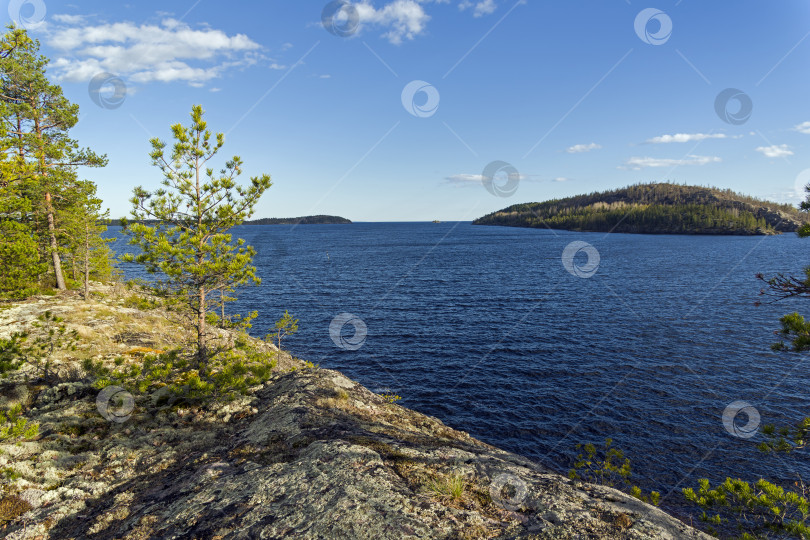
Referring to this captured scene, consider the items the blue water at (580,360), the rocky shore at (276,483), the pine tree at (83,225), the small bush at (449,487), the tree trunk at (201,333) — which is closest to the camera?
the rocky shore at (276,483)

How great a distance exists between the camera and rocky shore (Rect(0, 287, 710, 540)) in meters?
6.94

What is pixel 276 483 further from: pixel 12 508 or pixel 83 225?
pixel 83 225

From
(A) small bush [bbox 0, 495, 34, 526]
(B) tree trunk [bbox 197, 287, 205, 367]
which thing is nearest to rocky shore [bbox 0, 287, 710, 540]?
(A) small bush [bbox 0, 495, 34, 526]

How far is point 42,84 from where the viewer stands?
29.3 m

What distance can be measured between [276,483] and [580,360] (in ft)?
112

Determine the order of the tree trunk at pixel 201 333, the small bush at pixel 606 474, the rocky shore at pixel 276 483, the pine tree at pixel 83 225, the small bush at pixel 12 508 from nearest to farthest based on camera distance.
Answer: the rocky shore at pixel 276 483 → the small bush at pixel 12 508 → the small bush at pixel 606 474 → the tree trunk at pixel 201 333 → the pine tree at pixel 83 225

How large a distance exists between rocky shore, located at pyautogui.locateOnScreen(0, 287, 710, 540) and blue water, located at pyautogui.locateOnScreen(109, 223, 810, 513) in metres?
15.5

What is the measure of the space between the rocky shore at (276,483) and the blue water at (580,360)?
1553 cm

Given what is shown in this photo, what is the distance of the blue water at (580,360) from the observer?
76.9 ft

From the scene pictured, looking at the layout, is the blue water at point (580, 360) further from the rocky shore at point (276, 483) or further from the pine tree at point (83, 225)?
the pine tree at point (83, 225)

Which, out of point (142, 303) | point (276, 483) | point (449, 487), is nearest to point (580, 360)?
point (449, 487)

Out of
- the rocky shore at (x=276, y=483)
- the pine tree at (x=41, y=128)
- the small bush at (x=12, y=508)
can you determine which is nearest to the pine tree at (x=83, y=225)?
the pine tree at (x=41, y=128)

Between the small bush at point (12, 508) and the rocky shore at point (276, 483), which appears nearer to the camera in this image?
the rocky shore at point (276, 483)

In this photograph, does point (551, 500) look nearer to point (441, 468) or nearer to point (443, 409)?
point (441, 468)
